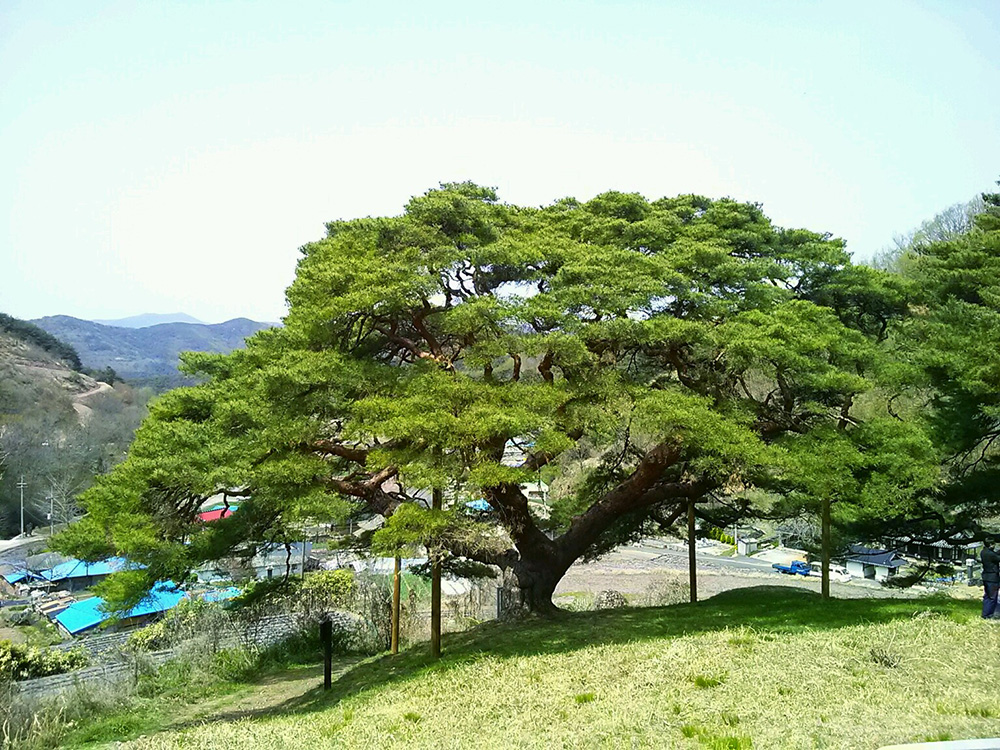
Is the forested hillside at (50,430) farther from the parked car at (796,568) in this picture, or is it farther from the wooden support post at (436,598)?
the parked car at (796,568)

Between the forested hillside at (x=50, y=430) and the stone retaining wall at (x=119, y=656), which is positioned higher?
the forested hillside at (x=50, y=430)

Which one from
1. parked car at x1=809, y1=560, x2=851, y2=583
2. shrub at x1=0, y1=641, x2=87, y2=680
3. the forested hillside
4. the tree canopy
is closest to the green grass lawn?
the tree canopy

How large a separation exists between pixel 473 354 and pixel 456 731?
4684mm

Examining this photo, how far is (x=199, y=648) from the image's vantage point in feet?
41.5

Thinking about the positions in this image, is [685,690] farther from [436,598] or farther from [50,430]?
[50,430]

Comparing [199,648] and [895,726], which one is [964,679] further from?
[199,648]

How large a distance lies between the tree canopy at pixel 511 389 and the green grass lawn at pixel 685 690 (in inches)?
63.8

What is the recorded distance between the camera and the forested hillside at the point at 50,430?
3825 centimetres

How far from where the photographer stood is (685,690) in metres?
6.27

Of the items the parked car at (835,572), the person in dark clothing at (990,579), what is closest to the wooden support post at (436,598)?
the person in dark clothing at (990,579)

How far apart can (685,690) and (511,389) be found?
13.5 ft

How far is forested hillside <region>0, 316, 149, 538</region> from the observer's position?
125ft

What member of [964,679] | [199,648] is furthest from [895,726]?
[199,648]

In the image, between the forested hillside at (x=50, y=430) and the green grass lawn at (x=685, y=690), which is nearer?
the green grass lawn at (x=685, y=690)
